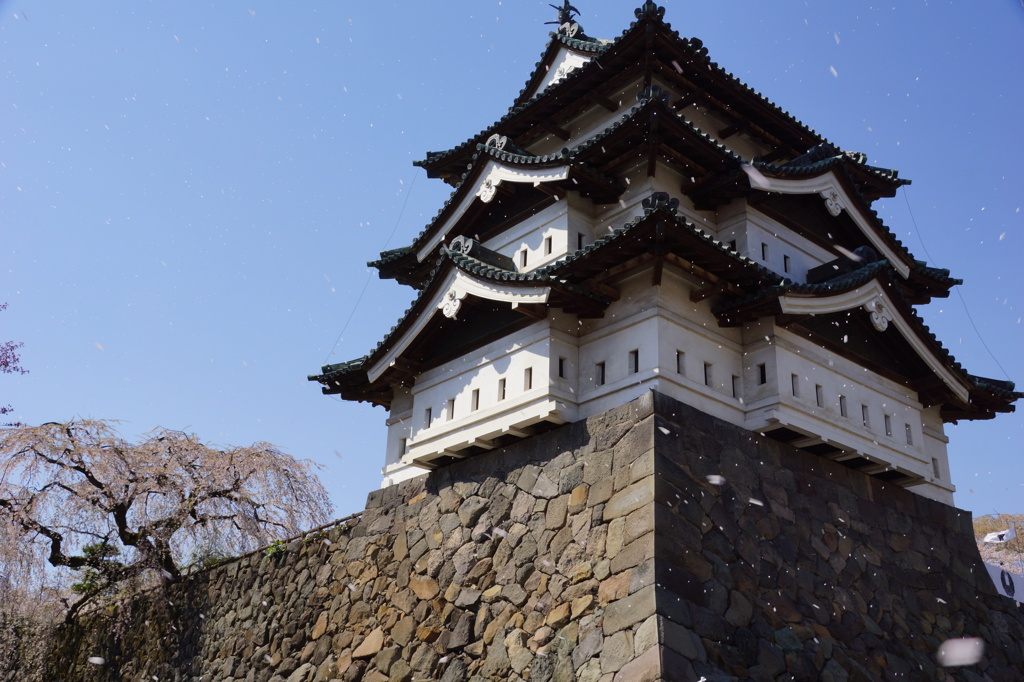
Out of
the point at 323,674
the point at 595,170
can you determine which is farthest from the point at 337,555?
the point at 595,170

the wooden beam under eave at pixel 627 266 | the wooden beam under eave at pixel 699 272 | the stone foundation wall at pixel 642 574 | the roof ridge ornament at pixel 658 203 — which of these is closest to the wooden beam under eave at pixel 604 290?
the wooden beam under eave at pixel 627 266

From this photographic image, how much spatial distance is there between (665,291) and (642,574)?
3300mm

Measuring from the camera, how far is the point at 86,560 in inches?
630

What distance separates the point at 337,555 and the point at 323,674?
5.39 feet

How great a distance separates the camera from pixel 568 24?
1515 centimetres

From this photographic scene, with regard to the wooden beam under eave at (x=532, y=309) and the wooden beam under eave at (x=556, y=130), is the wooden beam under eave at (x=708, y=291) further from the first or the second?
the wooden beam under eave at (x=556, y=130)

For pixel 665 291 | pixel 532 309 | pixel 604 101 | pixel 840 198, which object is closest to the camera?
pixel 665 291

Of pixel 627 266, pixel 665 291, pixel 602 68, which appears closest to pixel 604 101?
pixel 602 68

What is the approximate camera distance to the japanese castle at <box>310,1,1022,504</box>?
10.1 metres

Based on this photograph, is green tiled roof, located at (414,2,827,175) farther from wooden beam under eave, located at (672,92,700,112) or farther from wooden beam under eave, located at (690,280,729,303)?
wooden beam under eave, located at (690,280,729,303)

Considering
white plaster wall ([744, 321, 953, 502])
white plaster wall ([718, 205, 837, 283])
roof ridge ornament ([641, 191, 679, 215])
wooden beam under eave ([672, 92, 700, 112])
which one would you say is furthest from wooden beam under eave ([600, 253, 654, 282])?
wooden beam under eave ([672, 92, 700, 112])

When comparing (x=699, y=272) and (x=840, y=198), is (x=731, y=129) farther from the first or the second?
(x=699, y=272)

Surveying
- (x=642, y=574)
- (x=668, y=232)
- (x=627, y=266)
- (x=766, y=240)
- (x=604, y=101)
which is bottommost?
(x=642, y=574)

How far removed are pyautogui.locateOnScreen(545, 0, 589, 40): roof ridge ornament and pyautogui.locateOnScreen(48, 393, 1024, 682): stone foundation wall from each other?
24.9 ft
